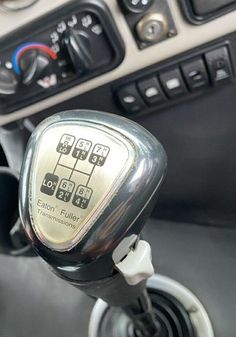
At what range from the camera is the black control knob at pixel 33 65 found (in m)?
0.55

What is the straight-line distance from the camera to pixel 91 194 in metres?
0.37

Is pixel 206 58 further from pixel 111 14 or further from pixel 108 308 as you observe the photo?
pixel 108 308

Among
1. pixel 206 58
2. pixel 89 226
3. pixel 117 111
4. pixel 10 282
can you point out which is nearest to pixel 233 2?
pixel 206 58

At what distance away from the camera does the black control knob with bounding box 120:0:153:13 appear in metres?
0.51

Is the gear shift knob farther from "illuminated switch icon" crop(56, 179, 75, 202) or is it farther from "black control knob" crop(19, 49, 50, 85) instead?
"black control knob" crop(19, 49, 50, 85)

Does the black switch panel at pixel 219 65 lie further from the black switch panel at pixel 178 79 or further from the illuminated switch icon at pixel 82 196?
the illuminated switch icon at pixel 82 196

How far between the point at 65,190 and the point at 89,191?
0.02 meters

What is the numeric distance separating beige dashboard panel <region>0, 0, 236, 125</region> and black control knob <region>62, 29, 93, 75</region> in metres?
0.03

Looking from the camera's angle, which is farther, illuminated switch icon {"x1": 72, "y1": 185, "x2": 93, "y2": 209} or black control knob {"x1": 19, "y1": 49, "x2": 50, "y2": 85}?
black control knob {"x1": 19, "y1": 49, "x2": 50, "y2": 85}

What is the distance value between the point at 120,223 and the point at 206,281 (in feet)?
1.08

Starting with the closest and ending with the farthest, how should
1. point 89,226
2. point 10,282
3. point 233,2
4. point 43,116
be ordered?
point 89,226 → point 233,2 → point 43,116 → point 10,282

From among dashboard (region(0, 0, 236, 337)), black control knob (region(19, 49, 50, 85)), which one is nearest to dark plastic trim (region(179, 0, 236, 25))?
dashboard (region(0, 0, 236, 337))

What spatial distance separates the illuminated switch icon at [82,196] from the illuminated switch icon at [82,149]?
22mm

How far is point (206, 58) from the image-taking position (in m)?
0.57
